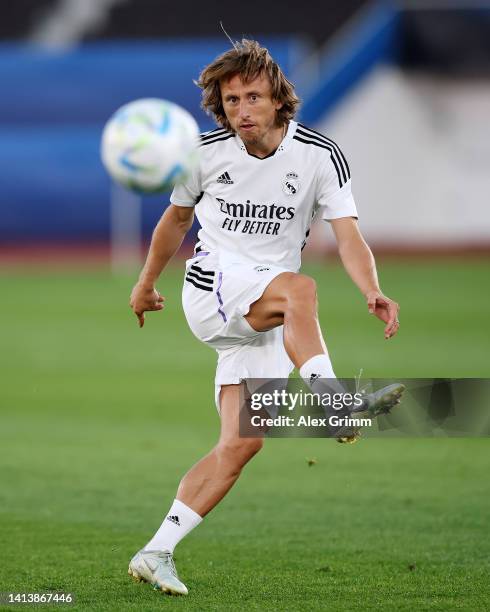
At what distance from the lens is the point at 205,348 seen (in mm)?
15930

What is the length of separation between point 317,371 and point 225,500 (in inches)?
118

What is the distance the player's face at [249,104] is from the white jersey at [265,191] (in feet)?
0.51

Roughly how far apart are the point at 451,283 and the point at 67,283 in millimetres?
7099

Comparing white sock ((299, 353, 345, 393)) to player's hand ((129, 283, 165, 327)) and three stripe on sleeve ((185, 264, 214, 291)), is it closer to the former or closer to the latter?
three stripe on sleeve ((185, 264, 214, 291))

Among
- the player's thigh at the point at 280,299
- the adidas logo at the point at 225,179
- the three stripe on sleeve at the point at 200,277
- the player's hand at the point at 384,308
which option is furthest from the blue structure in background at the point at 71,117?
the player's hand at the point at 384,308

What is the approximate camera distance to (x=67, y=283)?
79.0 ft

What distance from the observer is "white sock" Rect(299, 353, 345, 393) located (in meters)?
5.14

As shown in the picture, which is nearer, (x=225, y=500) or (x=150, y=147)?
(x=150, y=147)

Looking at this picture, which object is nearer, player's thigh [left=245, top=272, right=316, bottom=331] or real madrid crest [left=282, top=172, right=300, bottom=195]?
player's thigh [left=245, top=272, right=316, bottom=331]

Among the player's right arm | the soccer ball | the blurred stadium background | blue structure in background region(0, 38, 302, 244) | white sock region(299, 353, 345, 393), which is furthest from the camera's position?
blue structure in background region(0, 38, 302, 244)

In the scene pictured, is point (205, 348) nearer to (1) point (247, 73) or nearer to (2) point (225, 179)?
(2) point (225, 179)

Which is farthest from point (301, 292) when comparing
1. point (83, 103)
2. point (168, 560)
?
point (83, 103)

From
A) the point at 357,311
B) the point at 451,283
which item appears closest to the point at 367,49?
the point at 451,283

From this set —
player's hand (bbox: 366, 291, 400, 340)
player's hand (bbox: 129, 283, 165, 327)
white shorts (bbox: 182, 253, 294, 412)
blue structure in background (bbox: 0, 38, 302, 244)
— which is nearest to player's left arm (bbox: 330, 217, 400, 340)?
player's hand (bbox: 366, 291, 400, 340)
